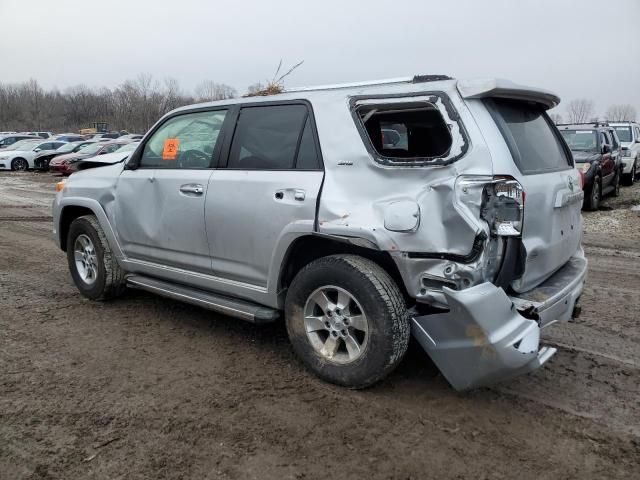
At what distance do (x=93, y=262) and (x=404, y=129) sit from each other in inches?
127

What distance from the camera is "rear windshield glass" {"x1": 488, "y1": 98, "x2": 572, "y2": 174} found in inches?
128

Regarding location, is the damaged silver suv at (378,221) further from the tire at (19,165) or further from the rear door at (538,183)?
the tire at (19,165)

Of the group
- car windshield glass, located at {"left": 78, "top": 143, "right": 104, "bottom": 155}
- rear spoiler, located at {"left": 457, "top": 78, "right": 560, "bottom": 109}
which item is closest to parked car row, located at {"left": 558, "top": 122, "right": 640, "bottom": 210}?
rear spoiler, located at {"left": 457, "top": 78, "right": 560, "bottom": 109}

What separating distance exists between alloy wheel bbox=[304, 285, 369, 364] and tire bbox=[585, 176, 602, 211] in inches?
369

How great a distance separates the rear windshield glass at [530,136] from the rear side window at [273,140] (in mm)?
1216

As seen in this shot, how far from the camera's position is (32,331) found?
14.6ft

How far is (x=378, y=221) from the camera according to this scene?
319 centimetres

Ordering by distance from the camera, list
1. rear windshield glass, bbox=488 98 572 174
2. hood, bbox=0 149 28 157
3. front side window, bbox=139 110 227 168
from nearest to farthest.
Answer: rear windshield glass, bbox=488 98 572 174 < front side window, bbox=139 110 227 168 < hood, bbox=0 149 28 157

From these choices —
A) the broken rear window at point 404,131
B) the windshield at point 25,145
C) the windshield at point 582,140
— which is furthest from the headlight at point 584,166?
the windshield at point 25,145

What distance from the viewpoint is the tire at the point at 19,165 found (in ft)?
86.0

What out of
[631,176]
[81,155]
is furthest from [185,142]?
[81,155]

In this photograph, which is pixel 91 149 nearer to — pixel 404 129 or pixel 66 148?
pixel 66 148

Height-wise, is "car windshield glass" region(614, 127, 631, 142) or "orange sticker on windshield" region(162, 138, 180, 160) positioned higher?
"orange sticker on windshield" region(162, 138, 180, 160)

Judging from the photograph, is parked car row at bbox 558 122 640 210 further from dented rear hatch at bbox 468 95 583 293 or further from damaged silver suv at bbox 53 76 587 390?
damaged silver suv at bbox 53 76 587 390
